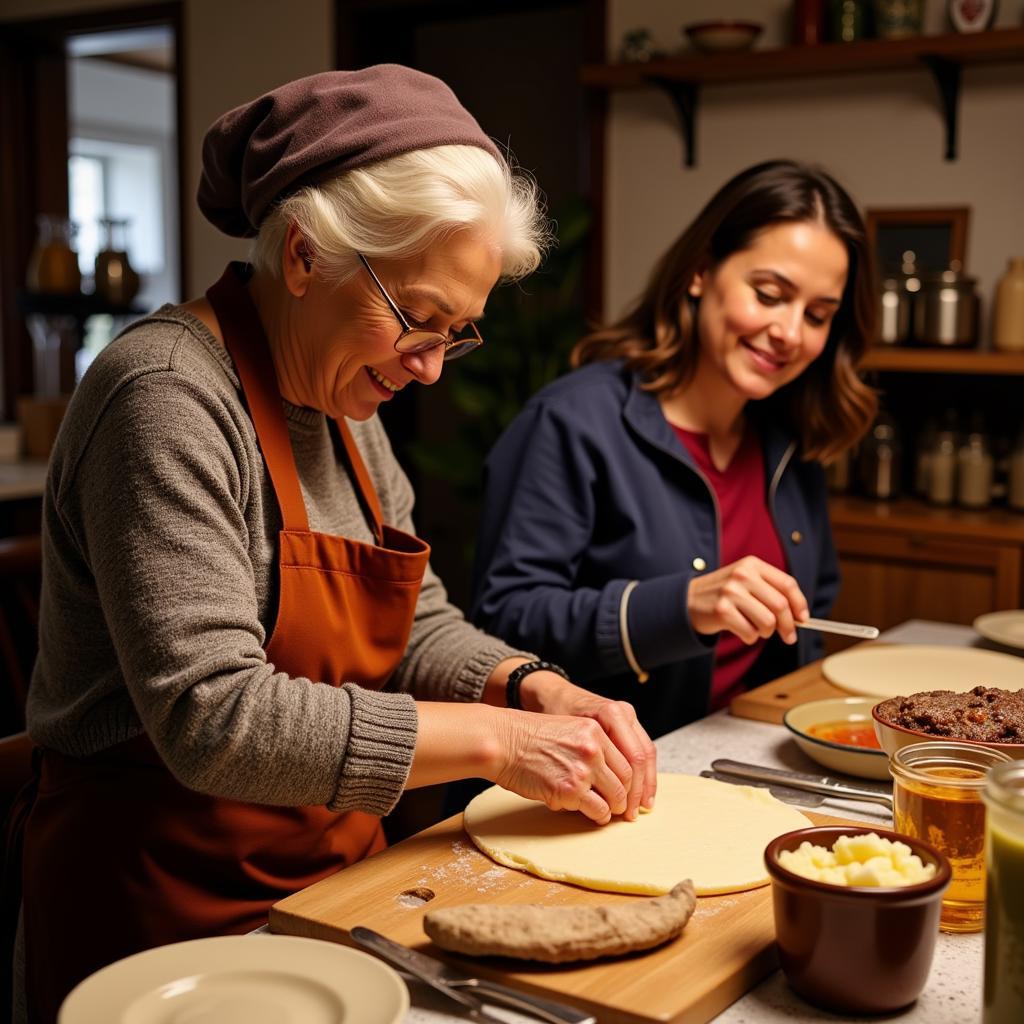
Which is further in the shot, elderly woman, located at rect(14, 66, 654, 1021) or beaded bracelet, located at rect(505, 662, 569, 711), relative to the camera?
beaded bracelet, located at rect(505, 662, 569, 711)

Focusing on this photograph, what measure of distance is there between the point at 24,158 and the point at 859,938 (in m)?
5.39

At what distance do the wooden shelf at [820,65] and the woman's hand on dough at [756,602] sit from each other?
2219 mm

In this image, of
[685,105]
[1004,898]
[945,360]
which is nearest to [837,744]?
[1004,898]

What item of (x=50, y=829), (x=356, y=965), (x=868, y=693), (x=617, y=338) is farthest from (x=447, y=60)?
(x=356, y=965)

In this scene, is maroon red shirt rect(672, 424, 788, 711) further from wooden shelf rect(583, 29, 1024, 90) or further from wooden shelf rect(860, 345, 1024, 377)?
wooden shelf rect(583, 29, 1024, 90)

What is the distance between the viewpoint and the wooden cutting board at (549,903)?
984 mm

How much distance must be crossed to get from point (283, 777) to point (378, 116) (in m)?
0.65

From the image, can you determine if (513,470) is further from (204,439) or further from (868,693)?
(204,439)

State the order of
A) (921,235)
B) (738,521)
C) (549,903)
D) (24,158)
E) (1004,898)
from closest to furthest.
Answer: (1004,898) < (549,903) < (738,521) < (921,235) < (24,158)

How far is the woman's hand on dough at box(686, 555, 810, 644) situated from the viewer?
1676mm

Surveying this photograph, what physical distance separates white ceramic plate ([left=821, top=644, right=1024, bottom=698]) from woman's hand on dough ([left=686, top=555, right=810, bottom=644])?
8.5 inches

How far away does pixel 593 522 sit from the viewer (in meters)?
2.11

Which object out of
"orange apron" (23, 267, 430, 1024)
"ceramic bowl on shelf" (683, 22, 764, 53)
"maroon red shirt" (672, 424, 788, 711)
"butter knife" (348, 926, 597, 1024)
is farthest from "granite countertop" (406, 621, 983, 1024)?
"ceramic bowl on shelf" (683, 22, 764, 53)

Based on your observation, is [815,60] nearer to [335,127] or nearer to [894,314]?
[894,314]
